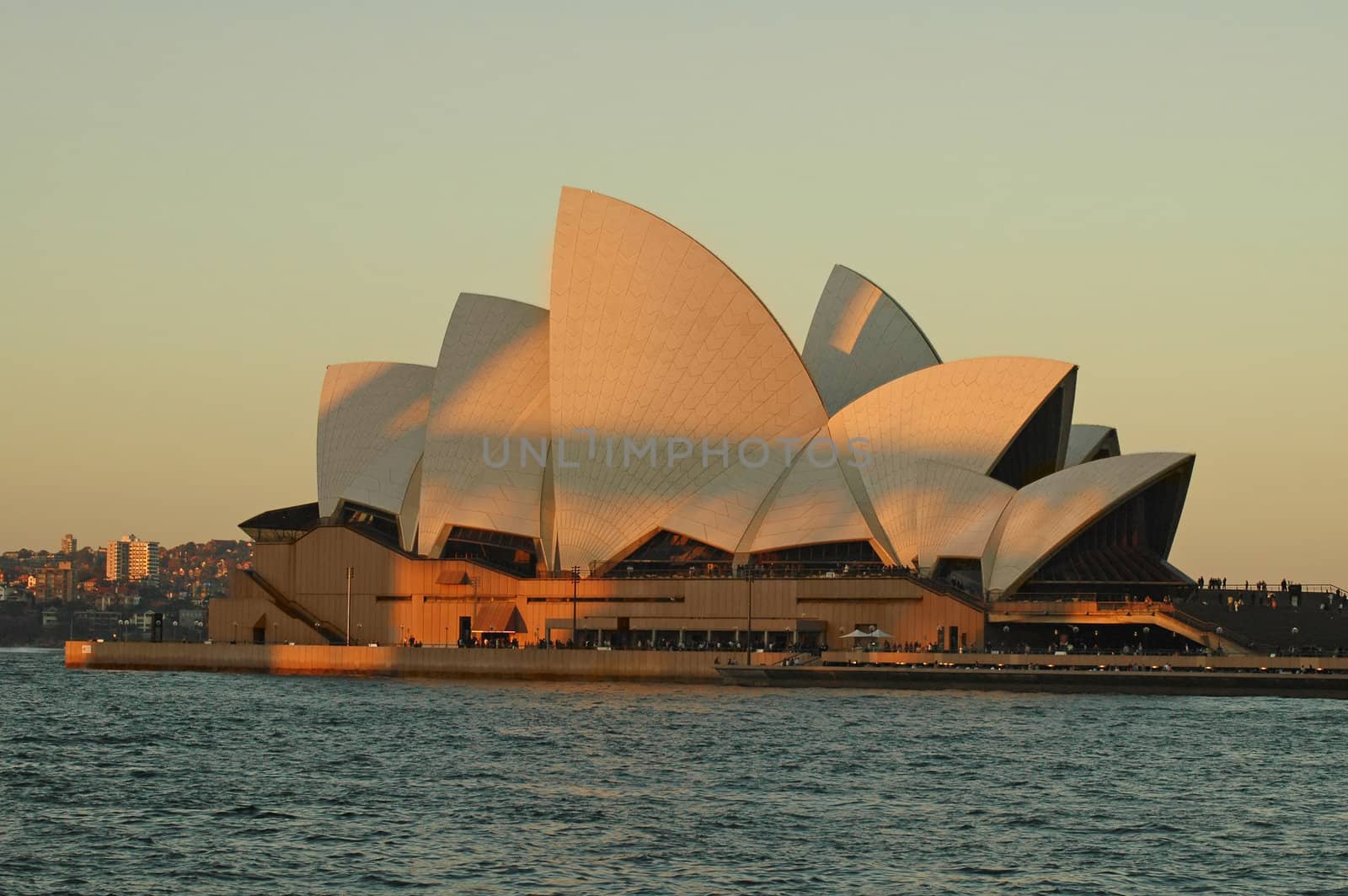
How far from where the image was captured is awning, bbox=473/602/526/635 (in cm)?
7344

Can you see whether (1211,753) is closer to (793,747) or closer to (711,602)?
A: (793,747)

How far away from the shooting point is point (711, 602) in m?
70.1

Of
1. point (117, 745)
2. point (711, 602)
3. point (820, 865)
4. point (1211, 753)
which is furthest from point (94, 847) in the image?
point (711, 602)

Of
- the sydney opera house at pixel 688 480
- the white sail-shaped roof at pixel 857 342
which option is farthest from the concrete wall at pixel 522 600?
the white sail-shaped roof at pixel 857 342

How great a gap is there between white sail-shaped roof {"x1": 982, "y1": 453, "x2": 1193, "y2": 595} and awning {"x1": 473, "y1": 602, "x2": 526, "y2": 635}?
19169 mm

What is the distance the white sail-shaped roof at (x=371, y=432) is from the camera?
253ft

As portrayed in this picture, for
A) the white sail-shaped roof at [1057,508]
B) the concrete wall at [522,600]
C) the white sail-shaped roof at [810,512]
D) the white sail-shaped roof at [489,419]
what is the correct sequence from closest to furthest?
the white sail-shaped roof at [1057,508], the concrete wall at [522,600], the white sail-shaped roof at [810,512], the white sail-shaped roof at [489,419]

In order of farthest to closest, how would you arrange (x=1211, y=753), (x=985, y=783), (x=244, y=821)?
(x=1211, y=753)
(x=985, y=783)
(x=244, y=821)

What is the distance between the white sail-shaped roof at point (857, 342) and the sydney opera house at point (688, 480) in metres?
0.10

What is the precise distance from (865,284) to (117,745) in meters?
41.6

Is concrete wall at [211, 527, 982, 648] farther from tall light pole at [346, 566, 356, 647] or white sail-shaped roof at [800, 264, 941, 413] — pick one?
white sail-shaped roof at [800, 264, 941, 413]

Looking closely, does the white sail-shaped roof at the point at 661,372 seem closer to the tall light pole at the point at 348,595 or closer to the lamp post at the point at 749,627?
the lamp post at the point at 749,627

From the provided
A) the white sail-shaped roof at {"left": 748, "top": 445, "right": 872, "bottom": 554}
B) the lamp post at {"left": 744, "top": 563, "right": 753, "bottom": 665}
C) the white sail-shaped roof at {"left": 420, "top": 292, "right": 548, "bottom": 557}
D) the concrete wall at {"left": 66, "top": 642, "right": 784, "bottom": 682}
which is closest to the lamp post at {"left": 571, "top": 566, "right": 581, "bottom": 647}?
the white sail-shaped roof at {"left": 420, "top": 292, "right": 548, "bottom": 557}

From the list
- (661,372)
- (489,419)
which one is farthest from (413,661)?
(661,372)
